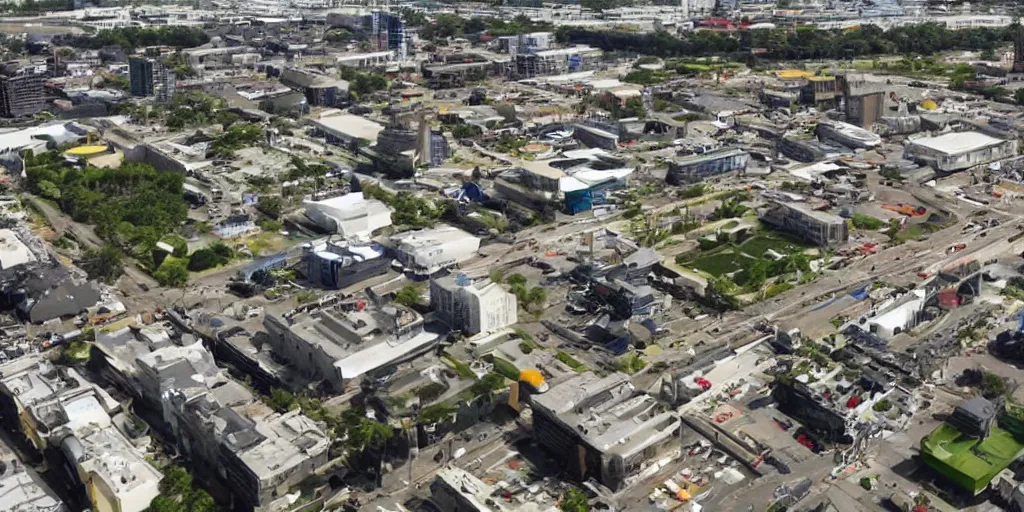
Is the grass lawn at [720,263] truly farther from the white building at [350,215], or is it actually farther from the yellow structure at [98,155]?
the yellow structure at [98,155]

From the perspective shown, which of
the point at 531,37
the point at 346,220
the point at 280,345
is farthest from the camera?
the point at 531,37

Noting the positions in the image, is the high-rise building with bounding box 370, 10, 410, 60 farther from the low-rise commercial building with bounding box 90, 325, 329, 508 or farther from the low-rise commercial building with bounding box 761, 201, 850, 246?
the low-rise commercial building with bounding box 90, 325, 329, 508

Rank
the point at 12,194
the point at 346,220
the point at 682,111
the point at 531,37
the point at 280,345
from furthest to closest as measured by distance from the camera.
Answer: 1. the point at 531,37
2. the point at 682,111
3. the point at 12,194
4. the point at 346,220
5. the point at 280,345

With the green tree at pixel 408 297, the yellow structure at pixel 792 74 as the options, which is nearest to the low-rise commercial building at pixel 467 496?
the green tree at pixel 408 297

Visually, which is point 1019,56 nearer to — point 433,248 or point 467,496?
point 433,248

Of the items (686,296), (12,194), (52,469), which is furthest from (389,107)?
(52,469)

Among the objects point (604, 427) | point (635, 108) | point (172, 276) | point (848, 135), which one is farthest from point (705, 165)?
point (604, 427)

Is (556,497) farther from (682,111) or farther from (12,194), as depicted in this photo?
(682,111)

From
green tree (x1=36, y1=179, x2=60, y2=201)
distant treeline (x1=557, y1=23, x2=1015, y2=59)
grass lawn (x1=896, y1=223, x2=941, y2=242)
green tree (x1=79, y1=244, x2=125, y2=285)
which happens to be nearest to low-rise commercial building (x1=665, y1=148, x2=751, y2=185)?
grass lawn (x1=896, y1=223, x2=941, y2=242)
